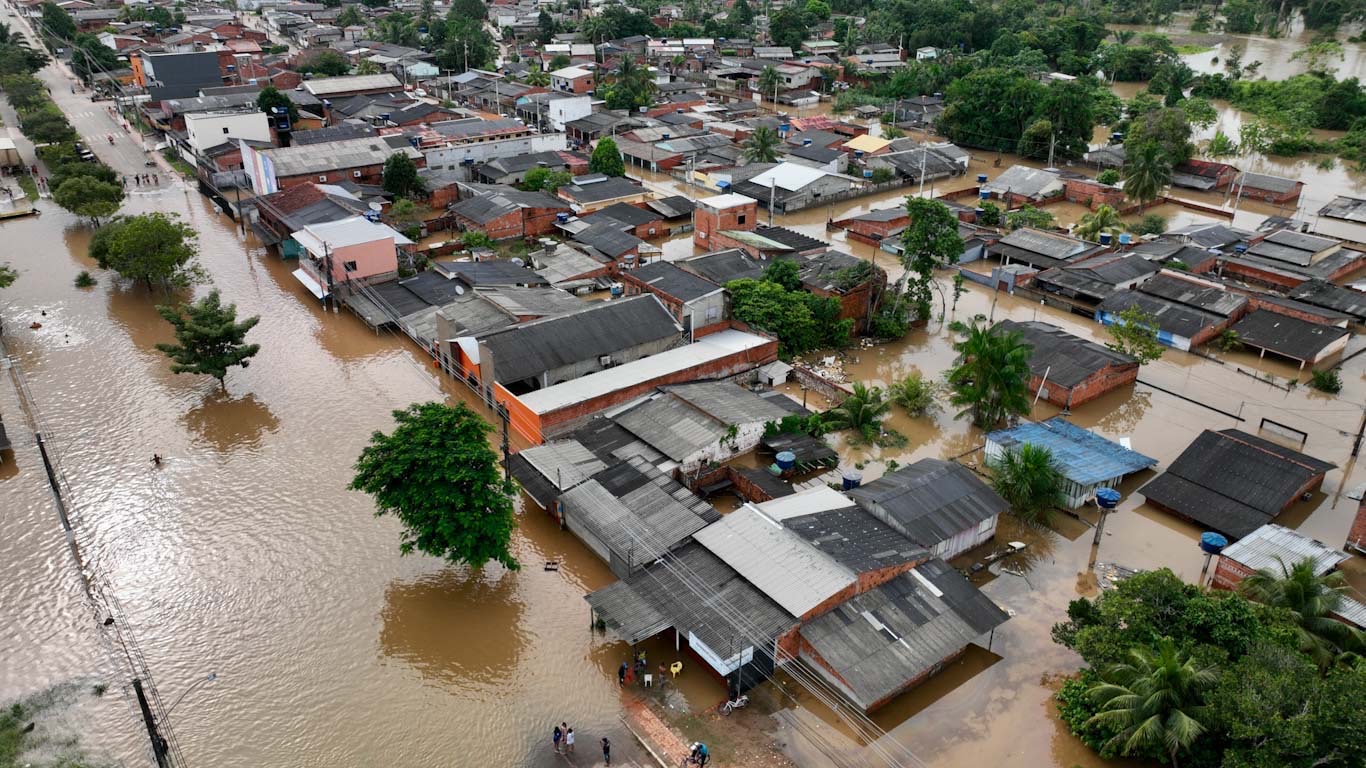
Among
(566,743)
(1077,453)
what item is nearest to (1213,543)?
(1077,453)

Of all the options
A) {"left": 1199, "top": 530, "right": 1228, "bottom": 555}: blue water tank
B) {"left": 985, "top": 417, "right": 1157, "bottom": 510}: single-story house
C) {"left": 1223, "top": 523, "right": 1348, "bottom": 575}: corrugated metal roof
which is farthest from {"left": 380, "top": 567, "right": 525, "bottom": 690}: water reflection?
{"left": 1223, "top": 523, "right": 1348, "bottom": 575}: corrugated metal roof

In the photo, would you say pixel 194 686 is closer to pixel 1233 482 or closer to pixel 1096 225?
pixel 1233 482

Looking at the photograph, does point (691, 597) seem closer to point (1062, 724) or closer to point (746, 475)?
point (746, 475)

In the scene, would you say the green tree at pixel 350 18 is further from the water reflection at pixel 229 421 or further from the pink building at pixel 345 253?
the water reflection at pixel 229 421

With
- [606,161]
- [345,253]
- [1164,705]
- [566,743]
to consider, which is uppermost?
[606,161]

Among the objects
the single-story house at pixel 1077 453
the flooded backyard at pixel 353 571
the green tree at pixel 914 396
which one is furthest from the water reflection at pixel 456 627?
the green tree at pixel 914 396

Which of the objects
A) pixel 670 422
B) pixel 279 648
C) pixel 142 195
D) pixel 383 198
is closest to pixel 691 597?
pixel 670 422
